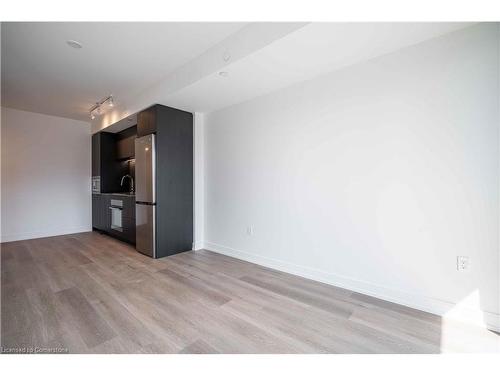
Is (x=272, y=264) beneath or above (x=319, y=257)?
beneath

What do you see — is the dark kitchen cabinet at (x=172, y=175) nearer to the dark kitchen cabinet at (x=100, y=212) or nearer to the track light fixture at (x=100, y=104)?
the track light fixture at (x=100, y=104)

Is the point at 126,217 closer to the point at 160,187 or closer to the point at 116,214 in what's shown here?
the point at 116,214

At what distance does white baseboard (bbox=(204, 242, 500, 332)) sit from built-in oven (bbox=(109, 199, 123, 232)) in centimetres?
264

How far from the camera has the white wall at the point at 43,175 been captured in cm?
435

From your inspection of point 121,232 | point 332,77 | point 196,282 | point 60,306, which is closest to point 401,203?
point 332,77

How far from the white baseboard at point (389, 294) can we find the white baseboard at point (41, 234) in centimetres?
436

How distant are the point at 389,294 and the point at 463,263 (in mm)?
627

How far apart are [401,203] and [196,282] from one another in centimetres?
218

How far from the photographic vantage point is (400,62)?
2.04 m

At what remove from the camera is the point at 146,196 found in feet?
11.2

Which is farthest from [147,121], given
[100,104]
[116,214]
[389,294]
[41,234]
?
[389,294]

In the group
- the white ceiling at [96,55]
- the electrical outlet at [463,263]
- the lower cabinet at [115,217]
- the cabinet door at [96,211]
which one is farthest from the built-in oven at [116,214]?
the electrical outlet at [463,263]
